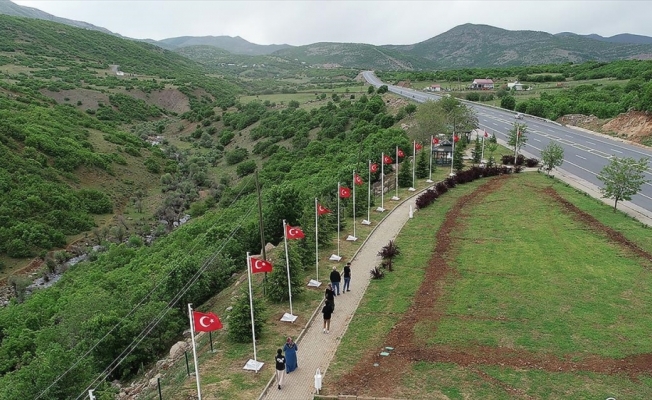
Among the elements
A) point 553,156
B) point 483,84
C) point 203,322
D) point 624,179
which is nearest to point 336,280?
point 203,322

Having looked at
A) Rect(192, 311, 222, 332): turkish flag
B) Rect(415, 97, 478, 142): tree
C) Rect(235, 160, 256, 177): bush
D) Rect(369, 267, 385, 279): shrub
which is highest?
Rect(415, 97, 478, 142): tree

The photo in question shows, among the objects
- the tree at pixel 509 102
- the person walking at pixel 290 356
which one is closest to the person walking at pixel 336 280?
the person walking at pixel 290 356

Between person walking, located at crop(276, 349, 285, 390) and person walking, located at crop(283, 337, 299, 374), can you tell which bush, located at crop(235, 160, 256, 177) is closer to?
person walking, located at crop(283, 337, 299, 374)

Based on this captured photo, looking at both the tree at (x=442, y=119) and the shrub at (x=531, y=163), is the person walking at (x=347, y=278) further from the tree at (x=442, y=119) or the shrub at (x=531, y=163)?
the tree at (x=442, y=119)

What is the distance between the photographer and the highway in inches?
1553

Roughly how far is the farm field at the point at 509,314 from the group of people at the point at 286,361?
131cm

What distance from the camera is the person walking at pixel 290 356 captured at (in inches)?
567

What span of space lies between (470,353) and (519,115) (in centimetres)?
6161

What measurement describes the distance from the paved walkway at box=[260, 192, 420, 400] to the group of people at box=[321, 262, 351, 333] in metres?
0.26

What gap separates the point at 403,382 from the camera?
13984 millimetres

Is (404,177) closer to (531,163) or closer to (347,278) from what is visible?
(531,163)

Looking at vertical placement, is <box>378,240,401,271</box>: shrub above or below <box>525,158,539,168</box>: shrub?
below

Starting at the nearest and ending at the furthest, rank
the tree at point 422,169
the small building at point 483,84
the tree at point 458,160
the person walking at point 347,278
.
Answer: the person walking at point 347,278 → the tree at point 422,169 → the tree at point 458,160 → the small building at point 483,84

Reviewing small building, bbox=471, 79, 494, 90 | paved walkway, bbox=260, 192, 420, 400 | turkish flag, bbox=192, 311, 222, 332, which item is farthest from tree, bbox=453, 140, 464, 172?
small building, bbox=471, 79, 494, 90
